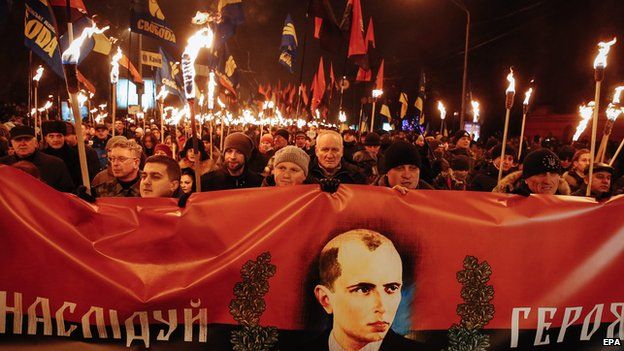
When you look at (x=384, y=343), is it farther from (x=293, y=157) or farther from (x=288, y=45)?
(x=288, y=45)

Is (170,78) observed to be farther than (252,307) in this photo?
Yes

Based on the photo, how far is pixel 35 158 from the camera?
6.05 meters

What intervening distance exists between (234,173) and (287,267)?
3107mm

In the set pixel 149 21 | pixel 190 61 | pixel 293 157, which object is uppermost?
pixel 149 21

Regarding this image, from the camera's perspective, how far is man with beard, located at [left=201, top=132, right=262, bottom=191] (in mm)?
5770

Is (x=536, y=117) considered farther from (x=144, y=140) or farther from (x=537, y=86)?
(x=144, y=140)

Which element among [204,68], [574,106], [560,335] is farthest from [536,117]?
[560,335]

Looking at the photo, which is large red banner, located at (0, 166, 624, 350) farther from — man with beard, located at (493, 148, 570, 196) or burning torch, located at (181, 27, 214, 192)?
man with beard, located at (493, 148, 570, 196)

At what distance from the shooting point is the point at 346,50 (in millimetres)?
9844

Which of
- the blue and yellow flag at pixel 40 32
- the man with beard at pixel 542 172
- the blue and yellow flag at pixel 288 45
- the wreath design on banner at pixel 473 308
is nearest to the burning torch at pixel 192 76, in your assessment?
the wreath design on banner at pixel 473 308

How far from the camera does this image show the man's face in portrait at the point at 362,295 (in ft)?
9.33

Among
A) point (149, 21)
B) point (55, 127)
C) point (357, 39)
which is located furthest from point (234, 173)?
point (149, 21)

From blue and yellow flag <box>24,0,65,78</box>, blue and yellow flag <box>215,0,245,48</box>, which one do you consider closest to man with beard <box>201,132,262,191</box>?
blue and yellow flag <box>24,0,65,78</box>

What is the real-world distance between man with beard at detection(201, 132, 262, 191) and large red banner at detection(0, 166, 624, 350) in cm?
272
